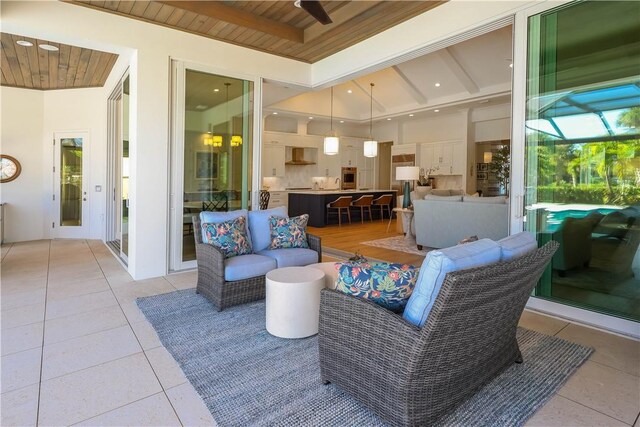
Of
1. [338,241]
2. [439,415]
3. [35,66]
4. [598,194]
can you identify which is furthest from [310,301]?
[35,66]

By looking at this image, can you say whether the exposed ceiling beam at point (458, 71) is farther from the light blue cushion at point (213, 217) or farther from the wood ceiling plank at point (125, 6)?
the light blue cushion at point (213, 217)

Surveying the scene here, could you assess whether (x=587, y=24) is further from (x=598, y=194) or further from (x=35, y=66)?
(x=35, y=66)

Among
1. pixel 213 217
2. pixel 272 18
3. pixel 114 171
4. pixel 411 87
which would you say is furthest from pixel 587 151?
pixel 114 171

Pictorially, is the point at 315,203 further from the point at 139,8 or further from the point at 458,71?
the point at 139,8

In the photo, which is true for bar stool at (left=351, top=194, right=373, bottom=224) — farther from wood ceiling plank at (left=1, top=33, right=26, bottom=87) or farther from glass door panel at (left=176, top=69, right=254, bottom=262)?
wood ceiling plank at (left=1, top=33, right=26, bottom=87)

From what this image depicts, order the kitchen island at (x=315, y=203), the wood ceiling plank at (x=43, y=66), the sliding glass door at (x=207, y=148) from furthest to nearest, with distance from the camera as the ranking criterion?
the kitchen island at (x=315, y=203)
the wood ceiling plank at (x=43, y=66)
the sliding glass door at (x=207, y=148)

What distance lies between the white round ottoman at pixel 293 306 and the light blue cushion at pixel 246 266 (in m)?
0.62

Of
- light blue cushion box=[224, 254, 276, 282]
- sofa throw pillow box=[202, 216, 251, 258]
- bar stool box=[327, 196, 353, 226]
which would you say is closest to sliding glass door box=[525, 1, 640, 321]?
light blue cushion box=[224, 254, 276, 282]

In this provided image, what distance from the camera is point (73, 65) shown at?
559 cm

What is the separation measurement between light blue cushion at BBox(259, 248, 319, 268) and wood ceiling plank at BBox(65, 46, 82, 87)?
3.96 m

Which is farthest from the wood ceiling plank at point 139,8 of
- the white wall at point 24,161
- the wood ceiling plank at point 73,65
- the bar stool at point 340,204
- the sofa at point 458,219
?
the bar stool at point 340,204

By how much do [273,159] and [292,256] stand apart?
752 cm

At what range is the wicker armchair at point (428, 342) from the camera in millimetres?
A: 1521

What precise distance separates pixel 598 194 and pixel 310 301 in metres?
2.60
